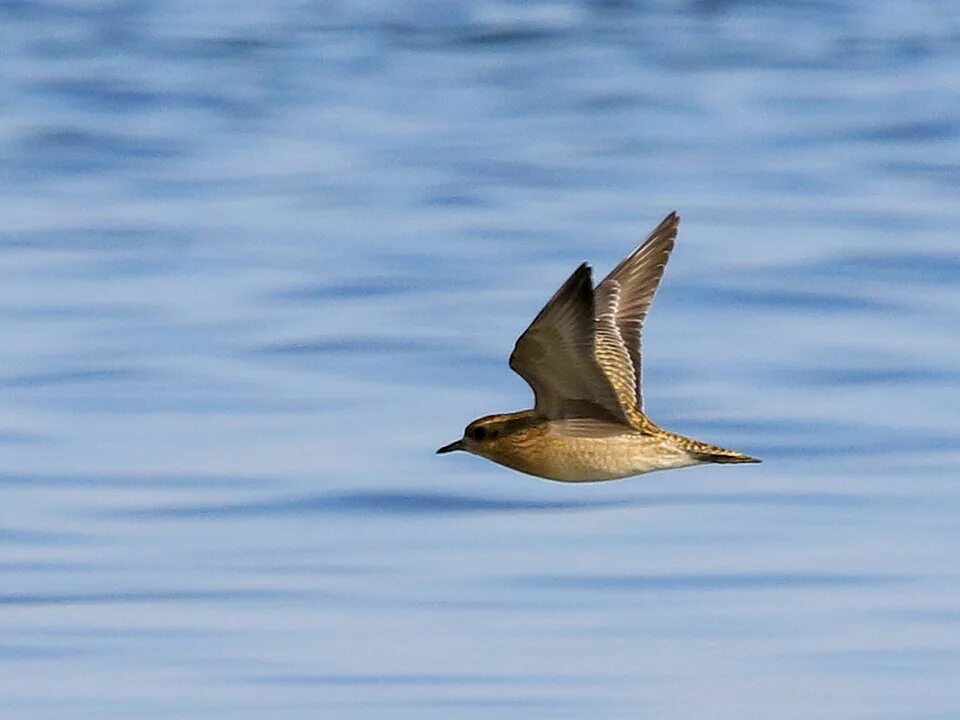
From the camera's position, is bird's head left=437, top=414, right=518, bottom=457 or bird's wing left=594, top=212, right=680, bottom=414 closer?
bird's head left=437, top=414, right=518, bottom=457

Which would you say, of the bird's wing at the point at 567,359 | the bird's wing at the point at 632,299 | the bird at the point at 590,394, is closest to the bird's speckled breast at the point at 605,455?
the bird at the point at 590,394

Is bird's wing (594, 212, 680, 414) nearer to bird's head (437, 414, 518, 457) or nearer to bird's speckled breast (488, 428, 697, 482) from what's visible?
bird's head (437, 414, 518, 457)

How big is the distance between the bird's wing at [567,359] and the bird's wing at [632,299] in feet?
2.78

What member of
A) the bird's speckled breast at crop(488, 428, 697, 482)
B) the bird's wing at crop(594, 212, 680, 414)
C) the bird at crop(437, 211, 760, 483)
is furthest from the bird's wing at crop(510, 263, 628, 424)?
the bird's wing at crop(594, 212, 680, 414)

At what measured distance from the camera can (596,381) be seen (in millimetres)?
11906

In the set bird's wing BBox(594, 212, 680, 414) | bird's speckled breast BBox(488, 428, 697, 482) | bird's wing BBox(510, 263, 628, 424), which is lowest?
bird's speckled breast BBox(488, 428, 697, 482)

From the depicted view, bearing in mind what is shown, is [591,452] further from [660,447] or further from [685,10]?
[685,10]

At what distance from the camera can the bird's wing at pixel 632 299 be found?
13102mm

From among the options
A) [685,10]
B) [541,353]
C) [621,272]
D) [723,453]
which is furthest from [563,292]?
[685,10]

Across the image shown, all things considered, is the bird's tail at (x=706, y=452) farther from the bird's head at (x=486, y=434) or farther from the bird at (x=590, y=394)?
the bird's head at (x=486, y=434)

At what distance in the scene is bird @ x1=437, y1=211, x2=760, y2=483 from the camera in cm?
1153

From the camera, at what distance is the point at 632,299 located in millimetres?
13328

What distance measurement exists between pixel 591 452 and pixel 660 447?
11.9 inches

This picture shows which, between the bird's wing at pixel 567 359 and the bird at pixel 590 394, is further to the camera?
the bird at pixel 590 394
